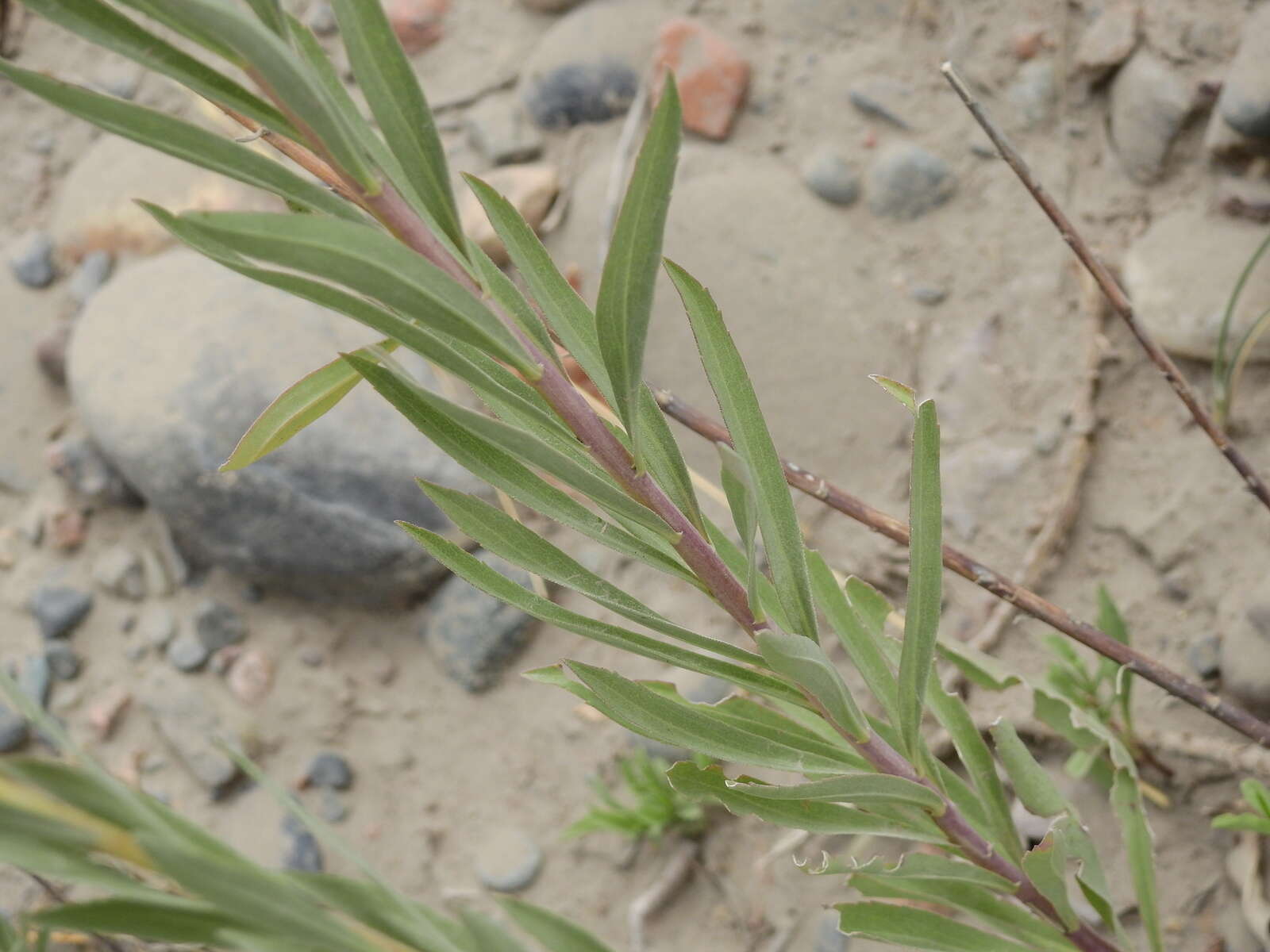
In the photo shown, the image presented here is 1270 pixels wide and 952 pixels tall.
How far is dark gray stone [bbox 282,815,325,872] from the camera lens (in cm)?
170

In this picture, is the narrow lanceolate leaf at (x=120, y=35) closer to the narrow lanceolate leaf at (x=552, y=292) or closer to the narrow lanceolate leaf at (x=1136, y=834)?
the narrow lanceolate leaf at (x=552, y=292)

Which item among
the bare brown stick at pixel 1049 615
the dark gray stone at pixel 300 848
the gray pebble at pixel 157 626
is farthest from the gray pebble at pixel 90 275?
the bare brown stick at pixel 1049 615

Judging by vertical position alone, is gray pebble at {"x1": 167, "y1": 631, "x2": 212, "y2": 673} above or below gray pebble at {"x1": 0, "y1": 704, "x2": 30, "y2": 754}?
above

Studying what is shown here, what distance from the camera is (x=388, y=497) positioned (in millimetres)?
1818

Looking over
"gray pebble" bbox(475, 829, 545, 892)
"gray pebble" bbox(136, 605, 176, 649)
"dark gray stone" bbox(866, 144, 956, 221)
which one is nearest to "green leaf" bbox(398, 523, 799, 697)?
"gray pebble" bbox(475, 829, 545, 892)

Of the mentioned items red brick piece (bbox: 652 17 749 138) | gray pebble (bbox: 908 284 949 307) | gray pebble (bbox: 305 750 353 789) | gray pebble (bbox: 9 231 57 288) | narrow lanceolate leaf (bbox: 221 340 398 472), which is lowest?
gray pebble (bbox: 305 750 353 789)

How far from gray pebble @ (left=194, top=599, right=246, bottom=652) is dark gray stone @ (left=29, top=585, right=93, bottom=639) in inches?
7.7

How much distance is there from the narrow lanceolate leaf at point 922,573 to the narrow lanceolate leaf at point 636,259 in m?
0.19

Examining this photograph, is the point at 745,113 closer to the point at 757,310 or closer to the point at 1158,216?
the point at 757,310

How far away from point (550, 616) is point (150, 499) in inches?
57.7

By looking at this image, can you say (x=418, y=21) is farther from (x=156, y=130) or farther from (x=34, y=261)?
(x=156, y=130)

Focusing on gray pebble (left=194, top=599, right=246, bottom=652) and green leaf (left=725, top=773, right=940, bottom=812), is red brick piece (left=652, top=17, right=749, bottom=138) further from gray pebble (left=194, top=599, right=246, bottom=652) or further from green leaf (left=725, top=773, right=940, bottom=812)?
green leaf (left=725, top=773, right=940, bottom=812)

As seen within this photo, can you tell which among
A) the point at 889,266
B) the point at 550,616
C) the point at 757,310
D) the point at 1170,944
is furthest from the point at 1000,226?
the point at 550,616

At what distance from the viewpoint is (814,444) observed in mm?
1762
